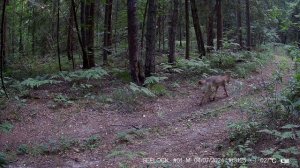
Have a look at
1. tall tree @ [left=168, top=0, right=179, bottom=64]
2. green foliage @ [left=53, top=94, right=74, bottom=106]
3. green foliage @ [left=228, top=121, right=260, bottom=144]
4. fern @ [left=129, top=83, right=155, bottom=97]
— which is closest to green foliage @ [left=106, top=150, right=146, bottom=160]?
green foliage @ [left=228, top=121, right=260, bottom=144]

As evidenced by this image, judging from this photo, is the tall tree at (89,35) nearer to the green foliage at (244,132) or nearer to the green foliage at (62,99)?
the green foliage at (62,99)

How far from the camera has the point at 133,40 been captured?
43.0 ft

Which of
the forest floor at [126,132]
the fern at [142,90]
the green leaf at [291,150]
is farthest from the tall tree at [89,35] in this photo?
the green leaf at [291,150]

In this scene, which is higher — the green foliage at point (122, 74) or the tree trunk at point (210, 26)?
the tree trunk at point (210, 26)

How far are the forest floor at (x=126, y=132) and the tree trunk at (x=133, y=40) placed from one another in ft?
5.49

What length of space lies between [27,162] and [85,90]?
5.34 m

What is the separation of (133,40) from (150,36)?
1034 mm

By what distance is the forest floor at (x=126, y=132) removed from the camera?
299 inches

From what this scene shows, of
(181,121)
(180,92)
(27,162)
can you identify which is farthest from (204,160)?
(180,92)

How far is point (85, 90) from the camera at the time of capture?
42.1ft

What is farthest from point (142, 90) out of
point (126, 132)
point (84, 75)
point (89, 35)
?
point (89, 35)

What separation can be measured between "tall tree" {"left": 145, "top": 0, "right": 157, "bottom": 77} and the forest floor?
6.63ft

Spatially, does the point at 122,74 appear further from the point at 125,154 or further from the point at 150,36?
the point at 125,154

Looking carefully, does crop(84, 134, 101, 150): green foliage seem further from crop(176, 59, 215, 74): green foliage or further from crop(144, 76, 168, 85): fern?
crop(176, 59, 215, 74): green foliage
